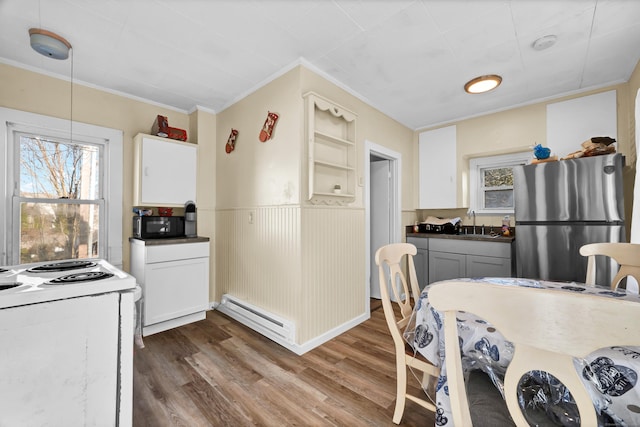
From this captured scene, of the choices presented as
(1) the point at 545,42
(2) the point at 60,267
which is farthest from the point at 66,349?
(1) the point at 545,42

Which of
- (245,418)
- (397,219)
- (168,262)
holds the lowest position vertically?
(245,418)

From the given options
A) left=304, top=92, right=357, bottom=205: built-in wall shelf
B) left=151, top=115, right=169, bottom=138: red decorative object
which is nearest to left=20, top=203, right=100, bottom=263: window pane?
left=151, top=115, right=169, bottom=138: red decorative object

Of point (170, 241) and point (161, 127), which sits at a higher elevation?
point (161, 127)

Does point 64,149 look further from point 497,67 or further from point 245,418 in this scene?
point 497,67

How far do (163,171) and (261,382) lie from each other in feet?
Result: 7.87

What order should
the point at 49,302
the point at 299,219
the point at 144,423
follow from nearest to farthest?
the point at 49,302
the point at 144,423
the point at 299,219

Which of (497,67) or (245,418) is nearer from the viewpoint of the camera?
(245,418)

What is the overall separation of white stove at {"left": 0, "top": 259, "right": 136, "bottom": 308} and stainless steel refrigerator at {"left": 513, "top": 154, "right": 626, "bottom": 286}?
328cm

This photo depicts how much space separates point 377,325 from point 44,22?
3737 mm

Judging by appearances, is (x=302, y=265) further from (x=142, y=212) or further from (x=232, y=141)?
(x=142, y=212)

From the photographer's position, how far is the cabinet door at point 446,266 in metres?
3.19

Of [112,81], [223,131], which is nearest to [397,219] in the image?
[223,131]

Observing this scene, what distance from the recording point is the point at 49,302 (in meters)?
0.98

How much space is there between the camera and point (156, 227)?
2.90 meters
